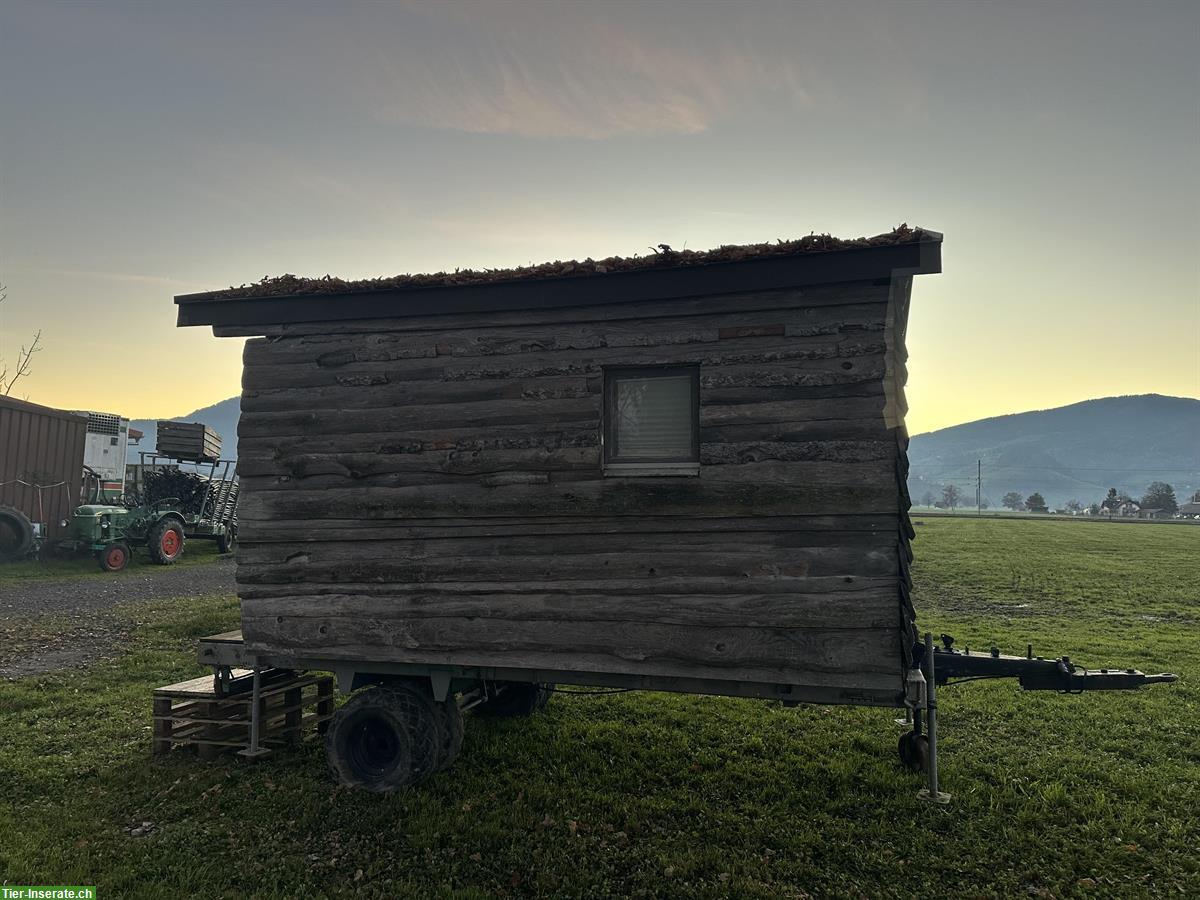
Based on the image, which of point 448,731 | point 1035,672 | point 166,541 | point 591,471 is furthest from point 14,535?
point 1035,672

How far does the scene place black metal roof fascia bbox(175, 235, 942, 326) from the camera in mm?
5645

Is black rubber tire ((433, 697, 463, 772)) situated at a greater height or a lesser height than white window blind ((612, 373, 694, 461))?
lesser

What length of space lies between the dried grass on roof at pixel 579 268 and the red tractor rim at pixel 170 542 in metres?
18.3

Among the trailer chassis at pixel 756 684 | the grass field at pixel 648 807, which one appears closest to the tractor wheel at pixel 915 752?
the trailer chassis at pixel 756 684

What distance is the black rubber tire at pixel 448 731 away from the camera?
268 inches

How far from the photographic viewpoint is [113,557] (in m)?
20.8

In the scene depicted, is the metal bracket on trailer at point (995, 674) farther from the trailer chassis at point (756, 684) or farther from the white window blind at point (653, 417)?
the white window blind at point (653, 417)

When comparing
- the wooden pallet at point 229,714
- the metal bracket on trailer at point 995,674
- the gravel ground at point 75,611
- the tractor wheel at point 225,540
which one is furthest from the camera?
the tractor wheel at point 225,540

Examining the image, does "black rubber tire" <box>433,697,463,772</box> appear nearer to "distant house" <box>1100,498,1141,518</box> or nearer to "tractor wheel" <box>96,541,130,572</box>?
"tractor wheel" <box>96,541,130,572</box>

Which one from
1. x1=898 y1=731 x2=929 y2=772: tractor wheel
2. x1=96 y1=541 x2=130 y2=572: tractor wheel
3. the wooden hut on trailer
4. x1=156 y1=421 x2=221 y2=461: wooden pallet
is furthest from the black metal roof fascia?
x1=156 y1=421 x2=221 y2=461: wooden pallet

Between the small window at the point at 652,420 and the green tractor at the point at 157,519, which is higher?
the small window at the point at 652,420

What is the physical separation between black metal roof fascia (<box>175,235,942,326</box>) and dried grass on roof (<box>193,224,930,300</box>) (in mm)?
47

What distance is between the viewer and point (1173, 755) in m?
7.71

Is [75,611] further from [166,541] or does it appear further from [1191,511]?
[1191,511]
